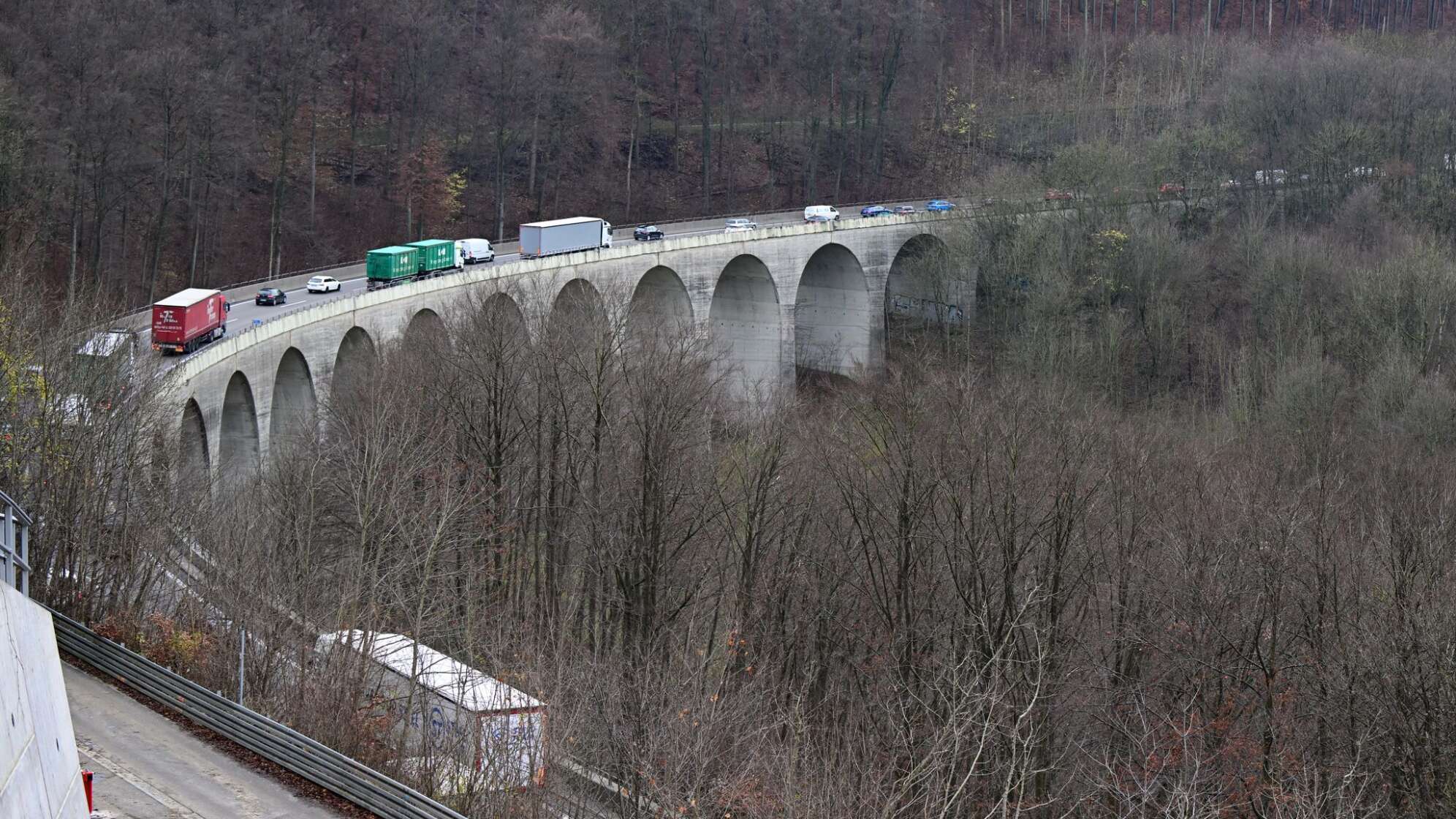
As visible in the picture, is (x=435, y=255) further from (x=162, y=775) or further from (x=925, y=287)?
(x=162, y=775)

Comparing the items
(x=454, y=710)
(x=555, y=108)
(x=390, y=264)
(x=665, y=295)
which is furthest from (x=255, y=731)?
(x=555, y=108)

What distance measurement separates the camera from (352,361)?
48.8 meters

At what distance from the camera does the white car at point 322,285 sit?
178 feet

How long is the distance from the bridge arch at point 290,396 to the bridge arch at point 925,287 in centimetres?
3624

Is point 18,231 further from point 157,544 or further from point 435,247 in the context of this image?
point 157,544

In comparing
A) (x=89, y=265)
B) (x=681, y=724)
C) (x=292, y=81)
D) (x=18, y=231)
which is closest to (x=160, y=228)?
(x=89, y=265)

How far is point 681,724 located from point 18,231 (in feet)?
125

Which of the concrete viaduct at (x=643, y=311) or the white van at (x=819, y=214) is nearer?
the concrete viaduct at (x=643, y=311)

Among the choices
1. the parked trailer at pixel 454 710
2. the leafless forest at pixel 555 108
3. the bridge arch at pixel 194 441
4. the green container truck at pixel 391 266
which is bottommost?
the parked trailer at pixel 454 710

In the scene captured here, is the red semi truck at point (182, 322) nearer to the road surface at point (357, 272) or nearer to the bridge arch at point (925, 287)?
the road surface at point (357, 272)

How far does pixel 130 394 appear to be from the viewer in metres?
32.8

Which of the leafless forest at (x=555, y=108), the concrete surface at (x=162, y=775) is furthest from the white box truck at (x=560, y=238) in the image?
the concrete surface at (x=162, y=775)

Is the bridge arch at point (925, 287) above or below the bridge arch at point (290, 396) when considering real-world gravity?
above

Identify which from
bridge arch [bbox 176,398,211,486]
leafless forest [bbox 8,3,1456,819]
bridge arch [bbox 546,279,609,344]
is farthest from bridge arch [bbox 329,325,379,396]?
bridge arch [bbox 546,279,609,344]
